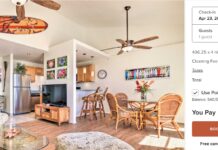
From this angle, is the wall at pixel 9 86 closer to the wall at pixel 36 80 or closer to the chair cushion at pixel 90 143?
the wall at pixel 36 80

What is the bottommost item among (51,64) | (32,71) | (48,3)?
(32,71)

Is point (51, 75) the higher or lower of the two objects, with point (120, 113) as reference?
higher

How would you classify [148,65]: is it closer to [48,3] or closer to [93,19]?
[93,19]

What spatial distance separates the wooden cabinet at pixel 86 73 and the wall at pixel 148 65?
24 centimetres

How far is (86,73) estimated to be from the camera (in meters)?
6.87

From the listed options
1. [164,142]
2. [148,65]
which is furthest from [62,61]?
[164,142]

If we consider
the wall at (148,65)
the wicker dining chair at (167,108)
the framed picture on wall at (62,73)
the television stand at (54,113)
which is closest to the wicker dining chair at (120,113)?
the wicker dining chair at (167,108)

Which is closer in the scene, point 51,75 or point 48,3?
point 48,3

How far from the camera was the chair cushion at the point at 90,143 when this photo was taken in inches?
65.6

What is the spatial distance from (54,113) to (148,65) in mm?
3488

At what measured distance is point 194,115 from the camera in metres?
0.44

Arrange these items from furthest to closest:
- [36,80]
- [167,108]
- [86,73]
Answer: [36,80] → [86,73] → [167,108]

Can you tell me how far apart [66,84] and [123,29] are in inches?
120

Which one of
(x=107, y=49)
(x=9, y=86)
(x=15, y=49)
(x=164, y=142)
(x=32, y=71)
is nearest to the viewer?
(x=164, y=142)
